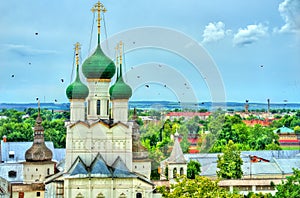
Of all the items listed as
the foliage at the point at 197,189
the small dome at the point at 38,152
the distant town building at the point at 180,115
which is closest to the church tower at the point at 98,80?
the small dome at the point at 38,152

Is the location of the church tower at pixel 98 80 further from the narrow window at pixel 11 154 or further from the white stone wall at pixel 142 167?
the narrow window at pixel 11 154

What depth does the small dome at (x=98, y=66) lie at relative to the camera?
3030 cm

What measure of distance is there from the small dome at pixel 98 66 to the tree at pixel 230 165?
11.3 m

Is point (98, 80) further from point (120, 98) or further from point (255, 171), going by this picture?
point (255, 171)

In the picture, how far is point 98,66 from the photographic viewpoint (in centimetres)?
3027

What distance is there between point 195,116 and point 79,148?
2771 centimetres

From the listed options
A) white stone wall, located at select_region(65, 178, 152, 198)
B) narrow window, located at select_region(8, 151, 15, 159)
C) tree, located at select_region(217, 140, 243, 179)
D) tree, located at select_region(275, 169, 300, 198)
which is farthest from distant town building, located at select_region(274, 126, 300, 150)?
white stone wall, located at select_region(65, 178, 152, 198)

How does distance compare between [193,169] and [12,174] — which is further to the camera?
[193,169]

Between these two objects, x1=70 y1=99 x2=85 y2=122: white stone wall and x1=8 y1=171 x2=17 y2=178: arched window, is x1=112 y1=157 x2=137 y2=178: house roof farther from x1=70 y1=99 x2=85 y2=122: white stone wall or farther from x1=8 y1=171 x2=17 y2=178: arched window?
x1=8 y1=171 x2=17 y2=178: arched window

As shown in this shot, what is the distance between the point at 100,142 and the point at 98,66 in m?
3.44

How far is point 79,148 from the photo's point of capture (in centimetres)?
2912

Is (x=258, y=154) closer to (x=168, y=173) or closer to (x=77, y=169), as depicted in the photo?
(x=168, y=173)

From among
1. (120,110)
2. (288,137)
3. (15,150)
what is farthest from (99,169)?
(288,137)

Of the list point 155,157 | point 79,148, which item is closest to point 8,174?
point 79,148
